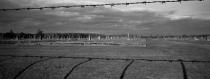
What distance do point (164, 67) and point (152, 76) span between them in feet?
4.65

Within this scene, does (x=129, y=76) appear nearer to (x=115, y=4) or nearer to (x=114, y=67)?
(x=114, y=67)

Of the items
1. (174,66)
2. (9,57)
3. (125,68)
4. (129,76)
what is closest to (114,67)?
(125,68)

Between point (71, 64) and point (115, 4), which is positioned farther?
point (71, 64)

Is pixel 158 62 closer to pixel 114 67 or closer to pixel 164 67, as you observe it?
pixel 164 67

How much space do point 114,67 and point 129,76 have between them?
151 cm

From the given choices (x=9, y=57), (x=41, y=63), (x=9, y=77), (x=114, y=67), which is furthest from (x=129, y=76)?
(x=9, y=57)

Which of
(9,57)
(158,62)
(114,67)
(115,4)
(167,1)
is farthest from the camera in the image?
(9,57)

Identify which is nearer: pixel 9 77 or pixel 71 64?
pixel 9 77

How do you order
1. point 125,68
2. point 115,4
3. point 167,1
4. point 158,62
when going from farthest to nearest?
point 158,62 → point 125,68 → point 115,4 → point 167,1

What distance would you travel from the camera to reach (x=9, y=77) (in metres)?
9.91

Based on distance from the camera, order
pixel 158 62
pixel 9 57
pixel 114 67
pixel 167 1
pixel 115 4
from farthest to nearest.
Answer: pixel 9 57
pixel 158 62
pixel 114 67
pixel 115 4
pixel 167 1

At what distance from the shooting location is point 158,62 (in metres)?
10.9

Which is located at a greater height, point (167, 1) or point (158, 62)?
point (167, 1)

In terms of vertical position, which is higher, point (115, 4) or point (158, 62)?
point (115, 4)
